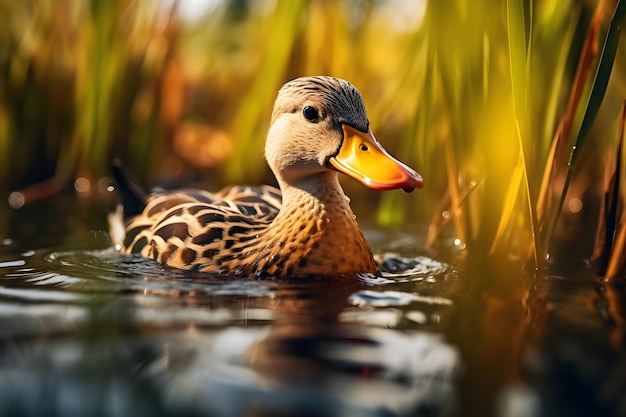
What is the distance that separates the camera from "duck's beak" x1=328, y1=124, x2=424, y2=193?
4016mm

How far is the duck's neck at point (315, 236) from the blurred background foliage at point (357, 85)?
0.70m

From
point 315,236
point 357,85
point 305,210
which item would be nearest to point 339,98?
point 305,210

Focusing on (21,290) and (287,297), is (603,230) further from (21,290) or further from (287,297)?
(21,290)

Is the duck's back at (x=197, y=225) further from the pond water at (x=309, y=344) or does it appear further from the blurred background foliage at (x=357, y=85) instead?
the blurred background foliage at (x=357, y=85)

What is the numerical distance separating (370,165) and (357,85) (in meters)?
3.98

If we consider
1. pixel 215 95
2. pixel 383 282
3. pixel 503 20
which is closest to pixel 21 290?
pixel 383 282


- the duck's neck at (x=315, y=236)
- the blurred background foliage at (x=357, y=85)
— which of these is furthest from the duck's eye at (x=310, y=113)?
the blurred background foliage at (x=357, y=85)

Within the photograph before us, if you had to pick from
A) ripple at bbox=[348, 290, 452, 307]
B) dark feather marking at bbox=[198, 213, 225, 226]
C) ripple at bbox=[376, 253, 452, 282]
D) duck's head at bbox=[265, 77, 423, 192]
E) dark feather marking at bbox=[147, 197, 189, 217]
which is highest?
duck's head at bbox=[265, 77, 423, 192]

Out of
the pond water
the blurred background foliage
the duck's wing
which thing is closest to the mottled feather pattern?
the pond water

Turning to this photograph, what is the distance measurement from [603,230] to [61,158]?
522cm

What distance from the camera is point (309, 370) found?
109 inches

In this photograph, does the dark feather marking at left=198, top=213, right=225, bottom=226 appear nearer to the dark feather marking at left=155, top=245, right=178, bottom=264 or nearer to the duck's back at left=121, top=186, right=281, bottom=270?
the duck's back at left=121, top=186, right=281, bottom=270

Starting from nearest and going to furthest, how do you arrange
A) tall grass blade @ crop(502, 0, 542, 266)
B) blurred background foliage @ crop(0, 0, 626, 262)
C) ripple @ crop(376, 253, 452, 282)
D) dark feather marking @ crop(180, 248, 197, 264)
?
tall grass blade @ crop(502, 0, 542, 266), blurred background foliage @ crop(0, 0, 626, 262), ripple @ crop(376, 253, 452, 282), dark feather marking @ crop(180, 248, 197, 264)

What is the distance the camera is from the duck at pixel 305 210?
14.1ft
